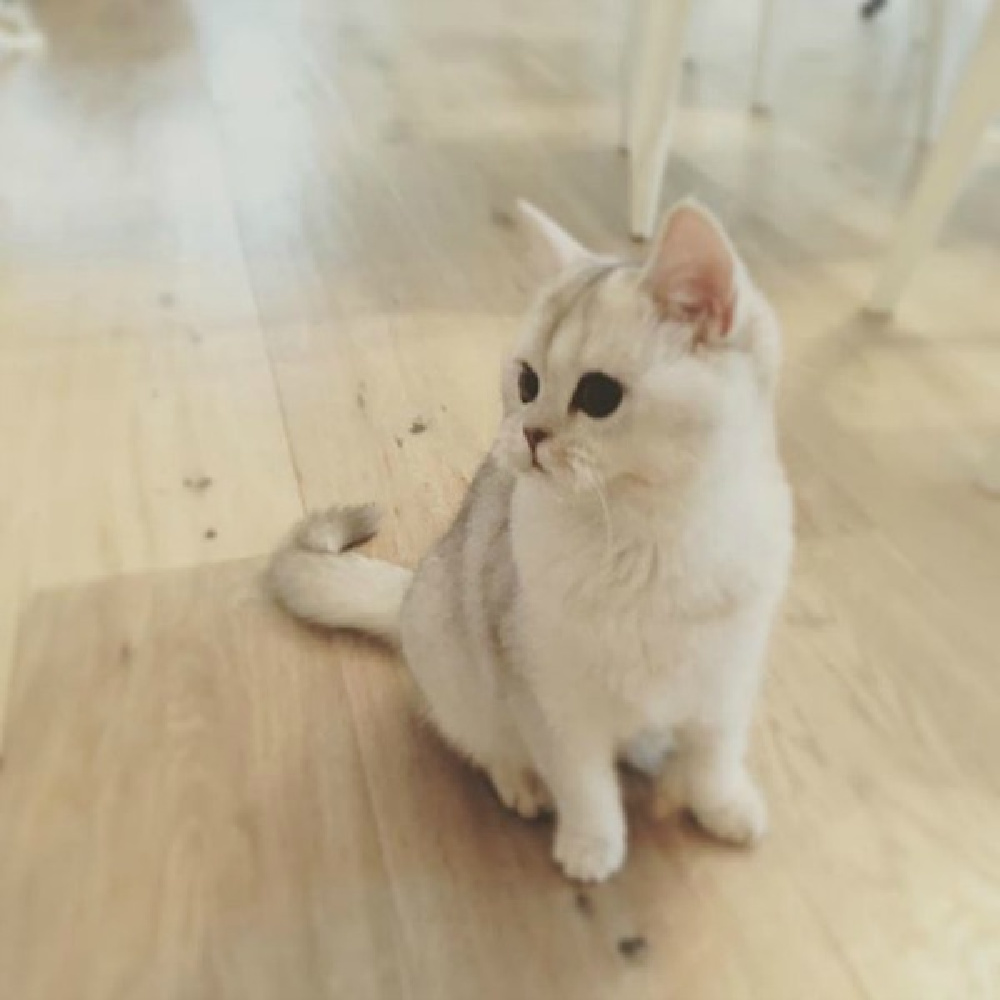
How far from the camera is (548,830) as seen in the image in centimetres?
98

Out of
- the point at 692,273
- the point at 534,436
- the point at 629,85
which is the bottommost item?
A: the point at 629,85

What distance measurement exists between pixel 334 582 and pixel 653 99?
3.85 ft

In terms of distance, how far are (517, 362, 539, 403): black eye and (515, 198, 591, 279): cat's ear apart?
3.7 inches

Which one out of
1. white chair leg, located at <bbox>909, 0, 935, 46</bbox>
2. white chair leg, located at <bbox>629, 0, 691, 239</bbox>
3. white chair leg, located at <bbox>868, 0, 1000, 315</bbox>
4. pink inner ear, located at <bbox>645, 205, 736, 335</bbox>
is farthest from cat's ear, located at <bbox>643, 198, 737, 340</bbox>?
white chair leg, located at <bbox>909, 0, 935, 46</bbox>

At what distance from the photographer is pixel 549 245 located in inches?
31.9

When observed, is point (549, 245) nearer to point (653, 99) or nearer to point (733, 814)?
point (733, 814)

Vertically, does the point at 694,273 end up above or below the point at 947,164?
above

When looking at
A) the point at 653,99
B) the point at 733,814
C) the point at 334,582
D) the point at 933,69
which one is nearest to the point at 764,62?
the point at 933,69

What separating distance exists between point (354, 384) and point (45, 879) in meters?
0.85

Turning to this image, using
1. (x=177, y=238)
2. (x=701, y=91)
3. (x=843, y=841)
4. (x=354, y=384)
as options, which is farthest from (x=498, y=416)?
(x=701, y=91)

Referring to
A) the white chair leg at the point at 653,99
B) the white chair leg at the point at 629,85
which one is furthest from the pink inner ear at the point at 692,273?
the white chair leg at the point at 629,85

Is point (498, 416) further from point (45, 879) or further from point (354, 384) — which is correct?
point (45, 879)

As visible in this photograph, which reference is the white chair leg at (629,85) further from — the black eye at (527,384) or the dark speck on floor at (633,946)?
the dark speck on floor at (633,946)

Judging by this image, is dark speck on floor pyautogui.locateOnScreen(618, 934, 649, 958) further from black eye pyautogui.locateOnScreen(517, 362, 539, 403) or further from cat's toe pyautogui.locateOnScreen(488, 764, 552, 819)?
black eye pyautogui.locateOnScreen(517, 362, 539, 403)
